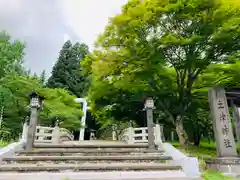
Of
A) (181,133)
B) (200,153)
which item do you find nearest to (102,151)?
(200,153)

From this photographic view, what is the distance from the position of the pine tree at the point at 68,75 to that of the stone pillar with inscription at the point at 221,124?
21.5 m

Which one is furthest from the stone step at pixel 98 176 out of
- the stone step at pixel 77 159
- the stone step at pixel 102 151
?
the stone step at pixel 102 151

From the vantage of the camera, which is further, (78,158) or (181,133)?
(181,133)

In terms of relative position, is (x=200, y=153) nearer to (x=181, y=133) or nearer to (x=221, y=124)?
(x=181, y=133)

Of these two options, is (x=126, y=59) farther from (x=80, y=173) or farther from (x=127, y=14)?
(x=80, y=173)

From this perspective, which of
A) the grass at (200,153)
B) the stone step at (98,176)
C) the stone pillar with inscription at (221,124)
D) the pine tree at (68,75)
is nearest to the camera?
the stone step at (98,176)

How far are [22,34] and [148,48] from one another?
15.2m

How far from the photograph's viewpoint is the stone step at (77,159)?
5.82m

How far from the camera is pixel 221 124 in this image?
625 centimetres

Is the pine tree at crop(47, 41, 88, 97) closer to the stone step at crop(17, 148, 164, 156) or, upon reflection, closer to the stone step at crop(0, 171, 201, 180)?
the stone step at crop(17, 148, 164, 156)

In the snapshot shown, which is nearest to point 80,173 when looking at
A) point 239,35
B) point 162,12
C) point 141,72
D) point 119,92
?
Result: point 141,72

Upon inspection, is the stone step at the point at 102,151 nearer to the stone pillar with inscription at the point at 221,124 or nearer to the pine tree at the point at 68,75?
the stone pillar with inscription at the point at 221,124

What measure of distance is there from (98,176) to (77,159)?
4.55ft

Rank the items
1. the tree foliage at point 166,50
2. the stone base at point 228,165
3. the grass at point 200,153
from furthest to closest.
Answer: the tree foliage at point 166,50, the grass at point 200,153, the stone base at point 228,165
